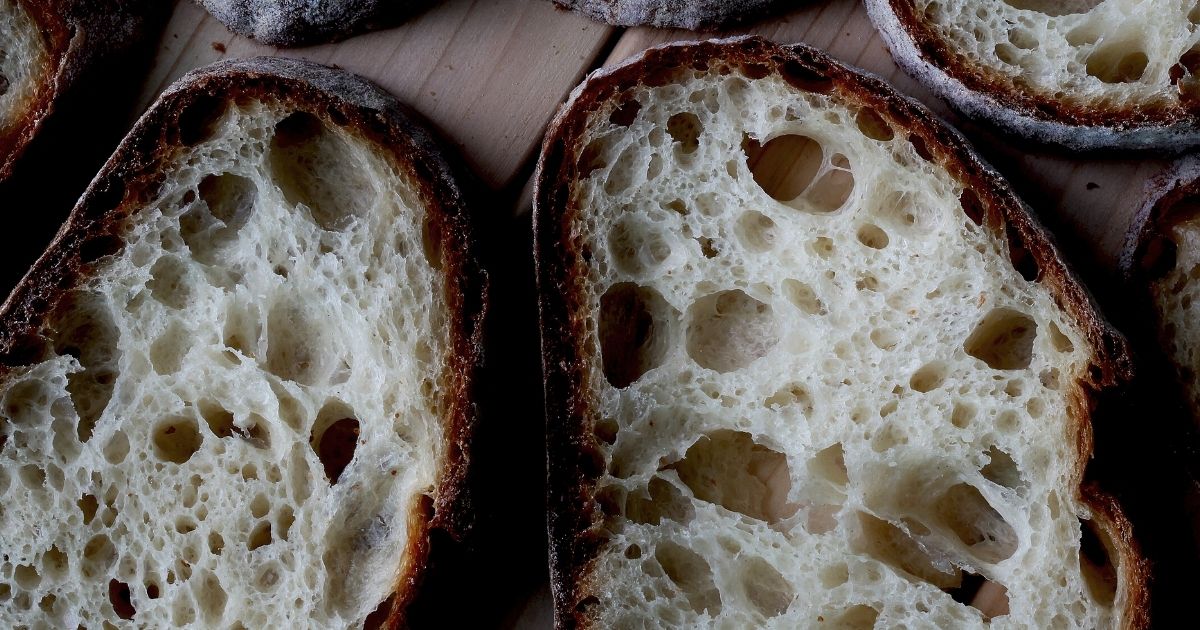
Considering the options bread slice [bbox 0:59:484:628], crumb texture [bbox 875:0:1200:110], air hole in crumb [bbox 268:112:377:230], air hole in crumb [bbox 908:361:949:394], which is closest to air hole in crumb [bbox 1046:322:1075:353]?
air hole in crumb [bbox 908:361:949:394]

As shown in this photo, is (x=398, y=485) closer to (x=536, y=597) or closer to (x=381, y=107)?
(x=536, y=597)

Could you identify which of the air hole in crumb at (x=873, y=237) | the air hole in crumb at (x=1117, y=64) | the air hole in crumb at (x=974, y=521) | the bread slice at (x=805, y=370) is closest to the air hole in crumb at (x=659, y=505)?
the bread slice at (x=805, y=370)

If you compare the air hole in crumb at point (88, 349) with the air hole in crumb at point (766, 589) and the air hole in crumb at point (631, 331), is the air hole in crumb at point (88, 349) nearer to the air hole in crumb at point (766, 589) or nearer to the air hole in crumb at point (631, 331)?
the air hole in crumb at point (631, 331)

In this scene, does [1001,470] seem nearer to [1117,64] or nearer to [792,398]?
[792,398]

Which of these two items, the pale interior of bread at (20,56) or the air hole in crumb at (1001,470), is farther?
the pale interior of bread at (20,56)

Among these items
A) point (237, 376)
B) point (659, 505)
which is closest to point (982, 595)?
point (659, 505)

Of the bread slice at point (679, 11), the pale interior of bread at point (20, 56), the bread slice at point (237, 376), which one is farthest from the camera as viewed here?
the pale interior of bread at point (20, 56)

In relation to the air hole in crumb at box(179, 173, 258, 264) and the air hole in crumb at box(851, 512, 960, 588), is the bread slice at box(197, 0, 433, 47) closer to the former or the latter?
the air hole in crumb at box(179, 173, 258, 264)
